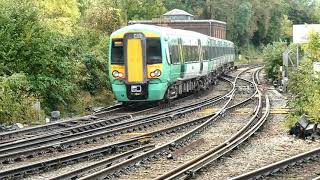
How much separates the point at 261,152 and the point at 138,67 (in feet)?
29.2

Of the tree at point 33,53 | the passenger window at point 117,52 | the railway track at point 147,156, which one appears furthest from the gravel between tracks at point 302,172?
the tree at point 33,53

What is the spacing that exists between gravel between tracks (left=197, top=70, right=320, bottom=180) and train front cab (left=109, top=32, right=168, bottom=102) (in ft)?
17.9

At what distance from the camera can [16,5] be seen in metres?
19.7

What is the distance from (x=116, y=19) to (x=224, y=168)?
29060 millimetres

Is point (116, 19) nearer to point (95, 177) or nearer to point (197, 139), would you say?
point (197, 139)

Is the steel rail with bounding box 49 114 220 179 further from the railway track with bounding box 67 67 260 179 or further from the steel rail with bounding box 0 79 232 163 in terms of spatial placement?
the steel rail with bounding box 0 79 232 163

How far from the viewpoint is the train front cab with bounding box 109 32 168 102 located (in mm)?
20453

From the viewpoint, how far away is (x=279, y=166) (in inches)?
415

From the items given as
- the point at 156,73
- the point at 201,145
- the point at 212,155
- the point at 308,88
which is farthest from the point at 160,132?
the point at 156,73

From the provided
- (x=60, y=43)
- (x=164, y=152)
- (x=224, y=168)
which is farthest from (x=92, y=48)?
(x=224, y=168)

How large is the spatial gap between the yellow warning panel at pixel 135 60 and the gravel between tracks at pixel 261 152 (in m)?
5.77

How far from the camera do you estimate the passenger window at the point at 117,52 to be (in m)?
20.6

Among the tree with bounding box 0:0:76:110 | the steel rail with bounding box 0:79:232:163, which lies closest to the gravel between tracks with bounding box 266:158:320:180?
the steel rail with bounding box 0:79:232:163

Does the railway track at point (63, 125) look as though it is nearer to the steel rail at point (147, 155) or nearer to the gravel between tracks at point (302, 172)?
the steel rail at point (147, 155)
